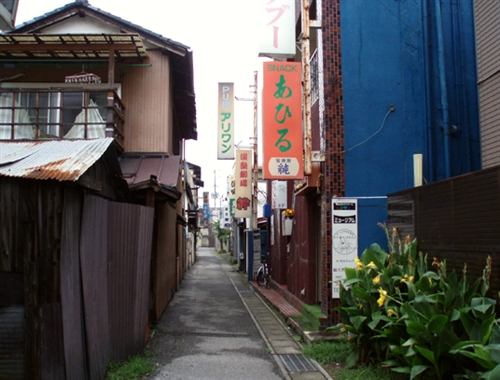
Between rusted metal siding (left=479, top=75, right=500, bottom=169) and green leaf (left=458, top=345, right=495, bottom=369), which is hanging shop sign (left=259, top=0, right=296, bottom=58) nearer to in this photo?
rusted metal siding (left=479, top=75, right=500, bottom=169)

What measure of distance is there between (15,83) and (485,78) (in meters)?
12.1

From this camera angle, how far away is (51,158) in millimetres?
6723

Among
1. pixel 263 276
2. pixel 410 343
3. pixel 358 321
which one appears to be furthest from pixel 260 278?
pixel 410 343

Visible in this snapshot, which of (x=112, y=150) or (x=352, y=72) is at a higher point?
(x=352, y=72)

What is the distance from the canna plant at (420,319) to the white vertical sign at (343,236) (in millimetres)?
1887

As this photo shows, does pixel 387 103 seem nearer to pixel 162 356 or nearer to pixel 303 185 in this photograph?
pixel 303 185

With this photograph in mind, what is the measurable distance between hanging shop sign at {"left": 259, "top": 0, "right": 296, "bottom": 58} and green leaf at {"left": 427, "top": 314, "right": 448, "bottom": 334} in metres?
7.35

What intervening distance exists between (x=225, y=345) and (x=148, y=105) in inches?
292

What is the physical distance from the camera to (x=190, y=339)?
10828 mm

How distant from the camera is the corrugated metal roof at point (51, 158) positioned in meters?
6.00

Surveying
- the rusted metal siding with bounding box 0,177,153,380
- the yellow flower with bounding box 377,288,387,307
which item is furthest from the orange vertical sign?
the rusted metal siding with bounding box 0,177,153,380

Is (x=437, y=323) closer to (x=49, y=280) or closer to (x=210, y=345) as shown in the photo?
(x=49, y=280)

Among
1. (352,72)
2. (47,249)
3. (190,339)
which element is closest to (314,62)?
(352,72)

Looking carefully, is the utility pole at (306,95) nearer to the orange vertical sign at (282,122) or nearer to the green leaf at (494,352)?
the orange vertical sign at (282,122)
